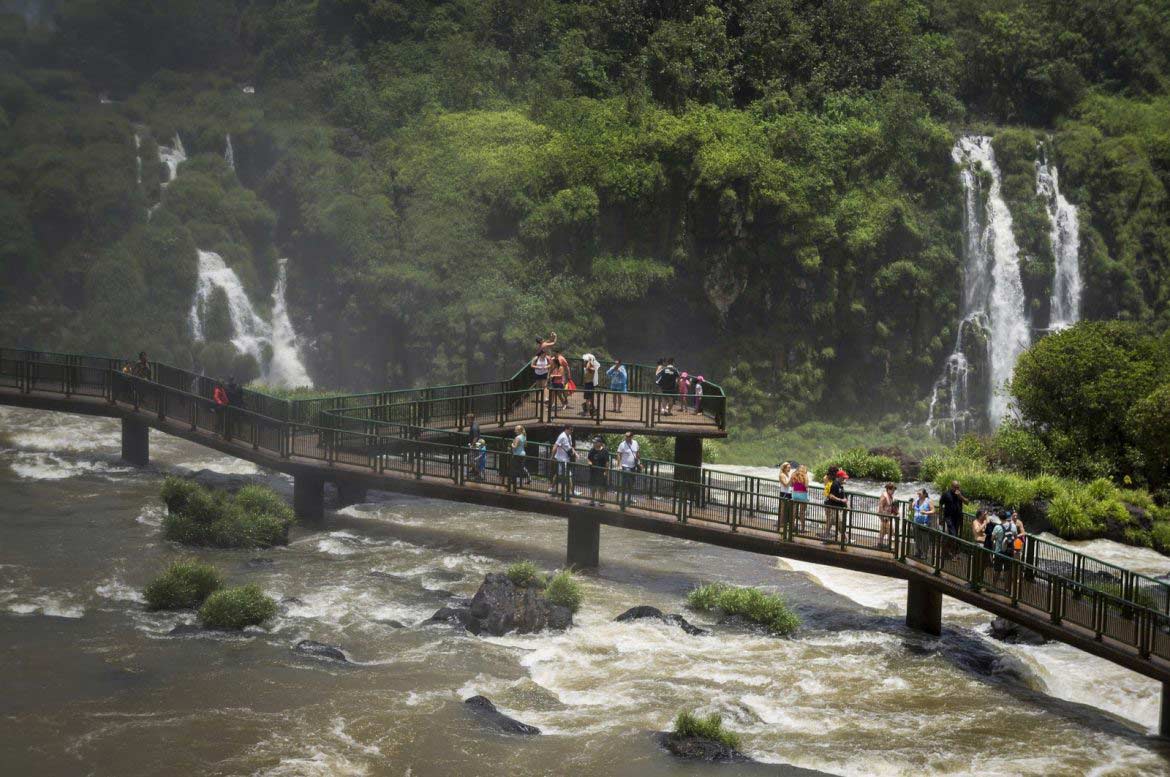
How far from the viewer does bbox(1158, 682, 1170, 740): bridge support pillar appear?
23281mm

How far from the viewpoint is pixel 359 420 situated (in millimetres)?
35719

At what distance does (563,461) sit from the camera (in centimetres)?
3231

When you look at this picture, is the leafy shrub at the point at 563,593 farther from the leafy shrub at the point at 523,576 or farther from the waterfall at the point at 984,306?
the waterfall at the point at 984,306

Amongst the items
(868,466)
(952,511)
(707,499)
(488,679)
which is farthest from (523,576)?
(868,466)

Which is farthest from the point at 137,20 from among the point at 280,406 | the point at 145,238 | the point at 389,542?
the point at 389,542

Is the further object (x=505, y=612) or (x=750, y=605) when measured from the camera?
(x=750, y=605)

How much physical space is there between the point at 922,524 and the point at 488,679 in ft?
31.3

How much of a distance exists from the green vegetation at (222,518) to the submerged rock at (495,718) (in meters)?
12.1

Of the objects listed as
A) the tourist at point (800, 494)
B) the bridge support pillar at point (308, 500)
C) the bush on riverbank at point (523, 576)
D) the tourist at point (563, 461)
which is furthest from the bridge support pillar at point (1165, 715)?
the bridge support pillar at point (308, 500)

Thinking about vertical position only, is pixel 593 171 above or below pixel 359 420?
above

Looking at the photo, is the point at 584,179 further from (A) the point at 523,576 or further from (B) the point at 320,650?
(B) the point at 320,650

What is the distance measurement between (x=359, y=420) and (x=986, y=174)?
3610cm

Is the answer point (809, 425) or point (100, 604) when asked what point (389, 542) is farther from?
point (809, 425)

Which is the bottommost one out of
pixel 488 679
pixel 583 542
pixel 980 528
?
pixel 488 679
